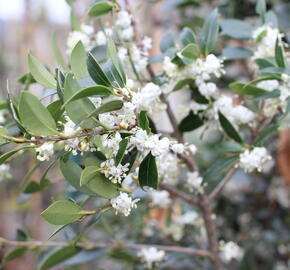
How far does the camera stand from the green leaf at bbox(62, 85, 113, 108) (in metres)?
0.47

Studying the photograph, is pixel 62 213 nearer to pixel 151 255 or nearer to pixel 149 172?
pixel 149 172

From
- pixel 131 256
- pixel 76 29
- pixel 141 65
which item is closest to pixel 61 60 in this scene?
pixel 76 29

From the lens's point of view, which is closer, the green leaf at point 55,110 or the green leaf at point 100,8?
the green leaf at point 55,110

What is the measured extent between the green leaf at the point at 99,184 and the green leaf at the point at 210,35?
320 mm

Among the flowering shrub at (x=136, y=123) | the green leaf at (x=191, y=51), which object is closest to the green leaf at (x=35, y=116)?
the flowering shrub at (x=136, y=123)

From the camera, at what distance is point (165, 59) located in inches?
28.9

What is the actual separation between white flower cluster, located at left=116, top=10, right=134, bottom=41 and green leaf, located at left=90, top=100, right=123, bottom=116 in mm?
307

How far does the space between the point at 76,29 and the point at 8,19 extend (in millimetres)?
3143

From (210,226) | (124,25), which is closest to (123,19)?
(124,25)

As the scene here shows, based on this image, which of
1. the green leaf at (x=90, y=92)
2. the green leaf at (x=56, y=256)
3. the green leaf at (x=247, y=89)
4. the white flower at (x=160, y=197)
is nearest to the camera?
the green leaf at (x=90, y=92)

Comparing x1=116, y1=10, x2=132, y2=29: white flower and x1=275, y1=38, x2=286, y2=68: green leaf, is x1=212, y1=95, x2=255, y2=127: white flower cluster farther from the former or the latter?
x1=116, y1=10, x2=132, y2=29: white flower

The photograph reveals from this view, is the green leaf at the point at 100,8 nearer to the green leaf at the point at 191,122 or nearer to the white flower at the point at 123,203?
the green leaf at the point at 191,122

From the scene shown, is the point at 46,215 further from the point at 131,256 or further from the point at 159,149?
the point at 131,256

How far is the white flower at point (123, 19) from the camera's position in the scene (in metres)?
0.78
